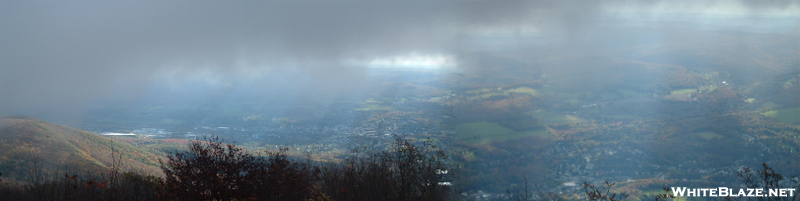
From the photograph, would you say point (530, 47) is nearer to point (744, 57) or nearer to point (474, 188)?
point (744, 57)

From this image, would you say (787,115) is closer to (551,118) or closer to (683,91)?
(683,91)

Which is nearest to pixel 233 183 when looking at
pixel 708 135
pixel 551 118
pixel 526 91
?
pixel 551 118

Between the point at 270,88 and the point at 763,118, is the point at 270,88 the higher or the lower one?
the higher one

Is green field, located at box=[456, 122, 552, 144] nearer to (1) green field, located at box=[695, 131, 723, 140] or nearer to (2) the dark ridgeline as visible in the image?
(1) green field, located at box=[695, 131, 723, 140]

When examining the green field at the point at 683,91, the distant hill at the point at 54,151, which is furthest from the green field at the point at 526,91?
the distant hill at the point at 54,151

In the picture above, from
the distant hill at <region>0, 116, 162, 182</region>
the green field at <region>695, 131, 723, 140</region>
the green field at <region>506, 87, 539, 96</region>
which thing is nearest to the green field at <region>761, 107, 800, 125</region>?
the green field at <region>695, 131, 723, 140</region>

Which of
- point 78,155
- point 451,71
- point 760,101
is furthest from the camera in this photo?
point 451,71

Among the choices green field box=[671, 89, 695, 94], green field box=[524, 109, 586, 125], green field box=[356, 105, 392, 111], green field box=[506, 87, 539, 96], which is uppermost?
green field box=[506, 87, 539, 96]

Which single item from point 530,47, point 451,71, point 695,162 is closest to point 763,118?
point 695,162
